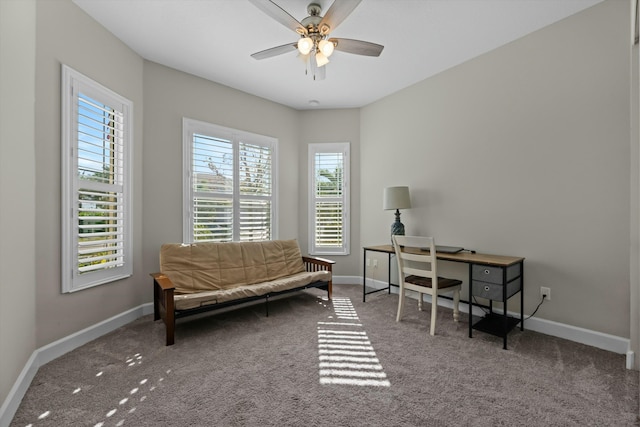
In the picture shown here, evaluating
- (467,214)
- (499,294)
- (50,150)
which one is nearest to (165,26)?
(50,150)

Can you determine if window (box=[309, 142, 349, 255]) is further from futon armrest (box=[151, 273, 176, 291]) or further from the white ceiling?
futon armrest (box=[151, 273, 176, 291])

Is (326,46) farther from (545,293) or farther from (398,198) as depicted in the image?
(545,293)

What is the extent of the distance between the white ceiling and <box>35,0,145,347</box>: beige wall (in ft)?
0.68

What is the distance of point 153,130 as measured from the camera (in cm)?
335

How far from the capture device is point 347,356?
2.33 m

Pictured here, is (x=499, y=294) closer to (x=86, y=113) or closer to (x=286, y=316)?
(x=286, y=316)

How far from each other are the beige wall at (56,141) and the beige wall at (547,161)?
11.9 feet

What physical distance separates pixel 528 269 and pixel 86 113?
444 cm

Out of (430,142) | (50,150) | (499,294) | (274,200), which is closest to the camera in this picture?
(50,150)

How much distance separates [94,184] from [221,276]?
1.53 m

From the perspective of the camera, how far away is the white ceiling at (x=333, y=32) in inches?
95.6

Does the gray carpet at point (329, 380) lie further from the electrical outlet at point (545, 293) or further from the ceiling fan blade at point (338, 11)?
the ceiling fan blade at point (338, 11)

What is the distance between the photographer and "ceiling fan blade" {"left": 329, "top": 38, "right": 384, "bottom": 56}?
2350mm

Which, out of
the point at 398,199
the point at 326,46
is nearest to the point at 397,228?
the point at 398,199
